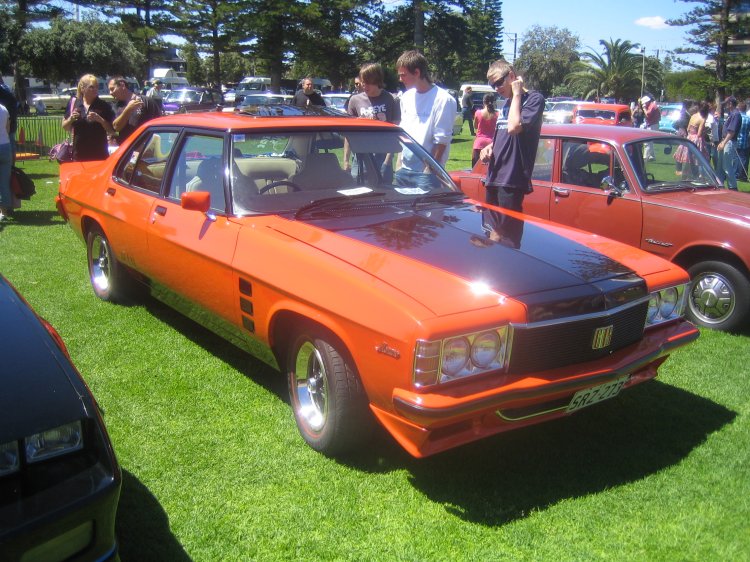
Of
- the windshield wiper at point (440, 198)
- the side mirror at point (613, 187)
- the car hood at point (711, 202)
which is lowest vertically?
the car hood at point (711, 202)

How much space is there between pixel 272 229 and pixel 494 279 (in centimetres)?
126

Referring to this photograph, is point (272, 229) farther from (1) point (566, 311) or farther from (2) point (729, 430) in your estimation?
(2) point (729, 430)

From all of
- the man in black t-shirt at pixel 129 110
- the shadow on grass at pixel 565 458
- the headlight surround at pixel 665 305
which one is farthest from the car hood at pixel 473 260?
the man in black t-shirt at pixel 129 110

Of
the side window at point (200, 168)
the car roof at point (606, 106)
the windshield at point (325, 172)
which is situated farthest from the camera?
the car roof at point (606, 106)

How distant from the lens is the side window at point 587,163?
6016mm

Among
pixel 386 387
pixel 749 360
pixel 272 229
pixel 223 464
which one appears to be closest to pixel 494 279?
pixel 386 387

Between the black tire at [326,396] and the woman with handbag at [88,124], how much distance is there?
557cm

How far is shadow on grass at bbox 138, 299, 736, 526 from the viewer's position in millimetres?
3117

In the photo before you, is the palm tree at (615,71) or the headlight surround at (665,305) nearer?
the headlight surround at (665,305)

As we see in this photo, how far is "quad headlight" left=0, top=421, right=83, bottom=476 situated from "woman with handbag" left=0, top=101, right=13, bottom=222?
734 cm

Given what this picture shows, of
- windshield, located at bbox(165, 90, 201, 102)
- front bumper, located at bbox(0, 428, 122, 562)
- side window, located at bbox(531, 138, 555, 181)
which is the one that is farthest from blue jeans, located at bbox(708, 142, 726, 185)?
windshield, located at bbox(165, 90, 201, 102)

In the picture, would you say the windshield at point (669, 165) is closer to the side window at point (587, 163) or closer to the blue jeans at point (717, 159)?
the side window at point (587, 163)

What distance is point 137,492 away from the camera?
122 inches

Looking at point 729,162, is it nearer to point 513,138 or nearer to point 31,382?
point 513,138
